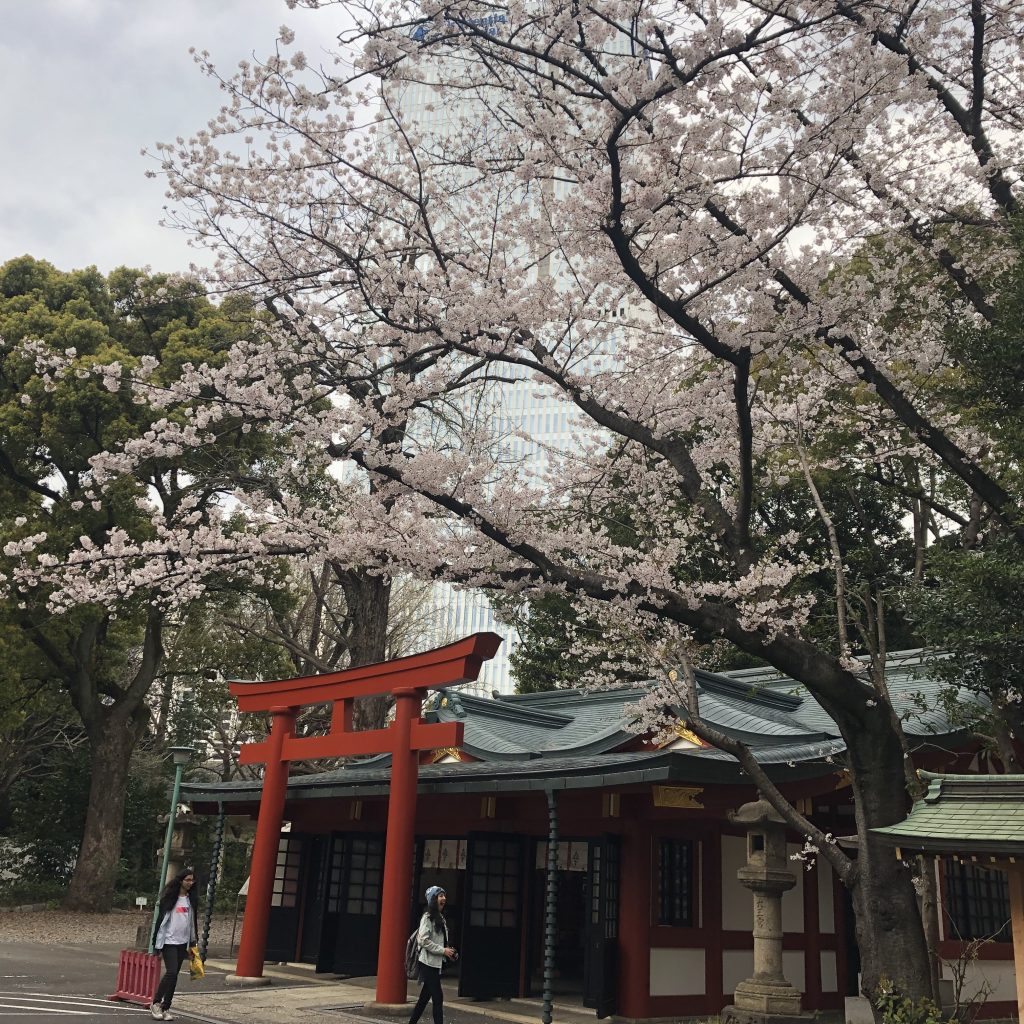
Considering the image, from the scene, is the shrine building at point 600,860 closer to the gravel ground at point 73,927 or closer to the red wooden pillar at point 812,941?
the red wooden pillar at point 812,941

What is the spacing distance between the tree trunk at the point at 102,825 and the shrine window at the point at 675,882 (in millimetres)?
15428

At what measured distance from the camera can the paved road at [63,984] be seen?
896 cm

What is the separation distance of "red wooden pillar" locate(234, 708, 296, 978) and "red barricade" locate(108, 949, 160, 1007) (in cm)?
197

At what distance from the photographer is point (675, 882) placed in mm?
10938

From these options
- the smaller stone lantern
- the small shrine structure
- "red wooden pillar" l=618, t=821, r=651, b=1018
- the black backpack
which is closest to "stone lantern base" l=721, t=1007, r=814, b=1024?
the smaller stone lantern

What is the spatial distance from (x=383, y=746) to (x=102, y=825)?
44.7 feet

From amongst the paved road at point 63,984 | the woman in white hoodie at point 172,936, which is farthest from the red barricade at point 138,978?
the woman in white hoodie at point 172,936

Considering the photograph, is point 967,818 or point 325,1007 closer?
point 967,818

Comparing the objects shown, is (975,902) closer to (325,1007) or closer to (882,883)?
(882,883)

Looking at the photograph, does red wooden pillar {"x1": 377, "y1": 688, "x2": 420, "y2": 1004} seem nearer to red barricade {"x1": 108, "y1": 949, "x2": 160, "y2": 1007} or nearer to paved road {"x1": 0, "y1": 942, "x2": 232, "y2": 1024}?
paved road {"x1": 0, "y1": 942, "x2": 232, "y2": 1024}

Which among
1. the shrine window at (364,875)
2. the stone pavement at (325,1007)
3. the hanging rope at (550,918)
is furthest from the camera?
the shrine window at (364,875)

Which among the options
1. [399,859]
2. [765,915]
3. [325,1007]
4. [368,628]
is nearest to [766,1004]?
[765,915]

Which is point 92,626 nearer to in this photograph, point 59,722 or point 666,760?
point 59,722

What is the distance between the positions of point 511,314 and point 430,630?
878 inches
